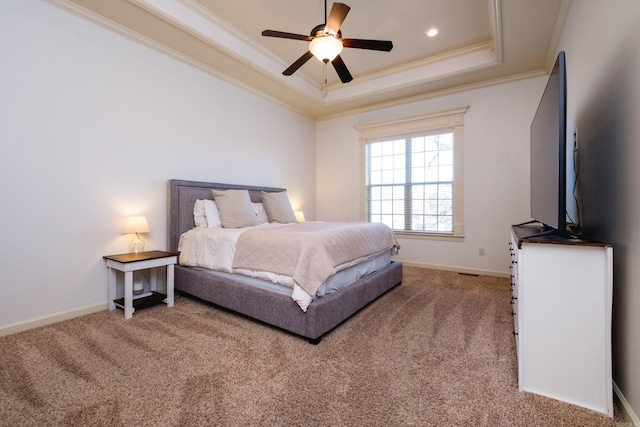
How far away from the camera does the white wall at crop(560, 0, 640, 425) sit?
133 centimetres

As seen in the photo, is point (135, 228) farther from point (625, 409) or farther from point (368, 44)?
point (625, 409)

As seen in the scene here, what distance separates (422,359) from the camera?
1880 millimetres

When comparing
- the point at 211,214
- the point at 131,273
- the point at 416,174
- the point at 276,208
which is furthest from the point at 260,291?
the point at 416,174

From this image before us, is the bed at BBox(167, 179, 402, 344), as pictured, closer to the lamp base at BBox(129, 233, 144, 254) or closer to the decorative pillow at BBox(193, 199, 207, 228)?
the decorative pillow at BBox(193, 199, 207, 228)

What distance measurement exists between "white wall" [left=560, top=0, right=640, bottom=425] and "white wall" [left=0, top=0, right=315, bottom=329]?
3756 millimetres

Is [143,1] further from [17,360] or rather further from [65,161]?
[17,360]

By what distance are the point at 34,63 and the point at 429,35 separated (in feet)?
12.7

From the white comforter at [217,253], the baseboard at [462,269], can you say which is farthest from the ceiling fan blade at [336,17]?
the baseboard at [462,269]

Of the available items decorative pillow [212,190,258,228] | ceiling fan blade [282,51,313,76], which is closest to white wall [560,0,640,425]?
ceiling fan blade [282,51,313,76]

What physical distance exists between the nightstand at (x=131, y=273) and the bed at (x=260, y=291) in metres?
0.22

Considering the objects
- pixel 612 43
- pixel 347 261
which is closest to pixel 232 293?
pixel 347 261

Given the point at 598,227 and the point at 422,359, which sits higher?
the point at 598,227

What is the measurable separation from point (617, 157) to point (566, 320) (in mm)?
898

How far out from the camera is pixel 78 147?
8.44 feet
